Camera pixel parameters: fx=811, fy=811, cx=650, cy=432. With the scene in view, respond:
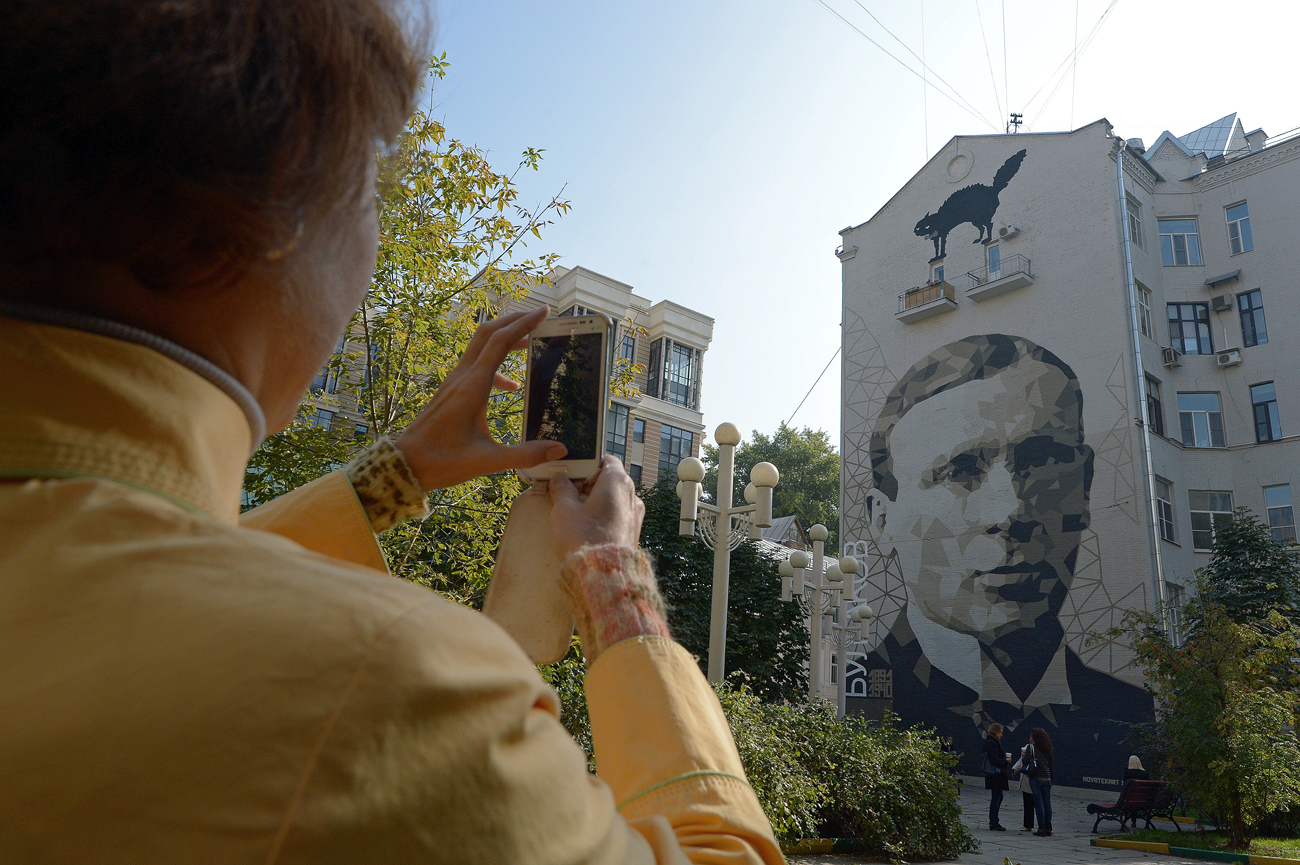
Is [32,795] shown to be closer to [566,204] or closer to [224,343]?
[224,343]

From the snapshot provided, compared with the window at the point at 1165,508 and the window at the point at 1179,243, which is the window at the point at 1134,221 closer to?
the window at the point at 1179,243

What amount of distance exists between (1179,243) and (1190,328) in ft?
8.69

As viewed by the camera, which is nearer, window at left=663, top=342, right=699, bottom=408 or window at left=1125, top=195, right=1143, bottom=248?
window at left=1125, top=195, right=1143, bottom=248

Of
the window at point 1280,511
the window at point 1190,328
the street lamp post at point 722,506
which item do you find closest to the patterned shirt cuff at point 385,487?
the street lamp post at point 722,506

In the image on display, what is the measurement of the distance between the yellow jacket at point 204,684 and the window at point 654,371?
1297 inches

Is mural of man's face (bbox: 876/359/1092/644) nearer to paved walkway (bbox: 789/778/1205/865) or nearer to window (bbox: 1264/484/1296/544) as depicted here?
paved walkway (bbox: 789/778/1205/865)

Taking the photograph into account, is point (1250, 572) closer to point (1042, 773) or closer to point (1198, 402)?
point (1198, 402)

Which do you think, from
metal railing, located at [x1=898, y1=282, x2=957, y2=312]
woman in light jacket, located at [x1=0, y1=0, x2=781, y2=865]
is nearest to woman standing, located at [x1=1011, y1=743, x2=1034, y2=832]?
metal railing, located at [x1=898, y1=282, x2=957, y2=312]

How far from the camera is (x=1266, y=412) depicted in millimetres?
21312

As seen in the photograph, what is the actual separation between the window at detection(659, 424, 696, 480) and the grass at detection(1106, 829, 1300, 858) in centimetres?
2112

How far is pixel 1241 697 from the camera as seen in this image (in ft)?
41.3

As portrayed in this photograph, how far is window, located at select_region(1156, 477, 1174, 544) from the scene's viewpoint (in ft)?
66.3

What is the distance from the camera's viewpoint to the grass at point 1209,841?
1186cm

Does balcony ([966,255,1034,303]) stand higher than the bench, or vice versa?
balcony ([966,255,1034,303])
